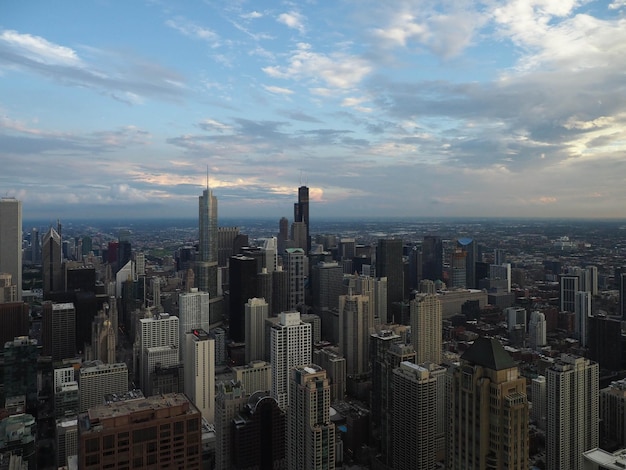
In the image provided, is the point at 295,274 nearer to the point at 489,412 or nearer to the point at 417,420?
the point at 417,420

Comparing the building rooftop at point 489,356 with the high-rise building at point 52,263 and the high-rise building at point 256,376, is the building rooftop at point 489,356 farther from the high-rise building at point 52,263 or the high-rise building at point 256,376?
the high-rise building at point 52,263

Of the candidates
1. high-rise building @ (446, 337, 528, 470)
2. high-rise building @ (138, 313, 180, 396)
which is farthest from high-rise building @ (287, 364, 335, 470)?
high-rise building @ (138, 313, 180, 396)

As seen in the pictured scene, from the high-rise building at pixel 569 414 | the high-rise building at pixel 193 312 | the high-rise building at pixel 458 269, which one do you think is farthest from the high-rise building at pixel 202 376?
the high-rise building at pixel 458 269

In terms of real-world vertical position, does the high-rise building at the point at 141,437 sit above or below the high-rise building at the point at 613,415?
above

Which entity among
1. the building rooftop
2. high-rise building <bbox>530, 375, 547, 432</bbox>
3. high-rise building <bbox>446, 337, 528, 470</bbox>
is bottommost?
high-rise building <bbox>530, 375, 547, 432</bbox>

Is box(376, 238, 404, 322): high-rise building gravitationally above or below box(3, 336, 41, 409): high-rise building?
above

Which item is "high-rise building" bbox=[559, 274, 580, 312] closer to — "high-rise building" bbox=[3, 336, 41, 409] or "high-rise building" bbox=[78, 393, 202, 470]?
"high-rise building" bbox=[78, 393, 202, 470]
